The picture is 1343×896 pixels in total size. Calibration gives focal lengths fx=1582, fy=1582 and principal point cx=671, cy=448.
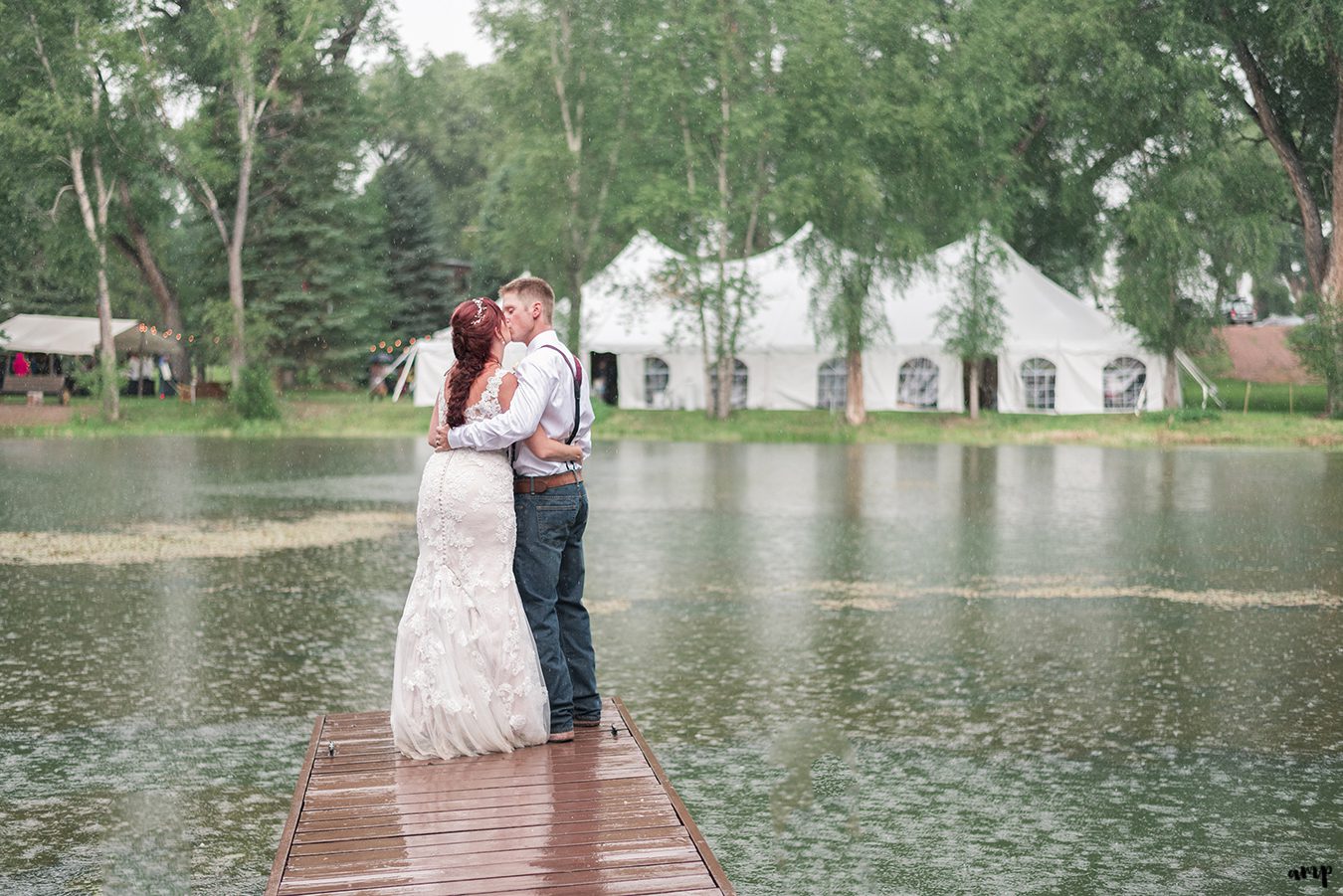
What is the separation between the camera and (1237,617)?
11797mm

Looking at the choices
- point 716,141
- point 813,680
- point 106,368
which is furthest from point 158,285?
point 813,680

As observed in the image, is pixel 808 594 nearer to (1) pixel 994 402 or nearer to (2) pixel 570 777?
(2) pixel 570 777

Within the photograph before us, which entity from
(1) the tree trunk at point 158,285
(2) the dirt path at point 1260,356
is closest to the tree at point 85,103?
(1) the tree trunk at point 158,285

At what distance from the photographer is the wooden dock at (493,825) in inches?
181

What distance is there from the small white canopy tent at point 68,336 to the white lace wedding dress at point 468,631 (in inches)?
1916

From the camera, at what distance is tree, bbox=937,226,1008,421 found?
41656 millimetres

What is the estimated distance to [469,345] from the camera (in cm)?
633

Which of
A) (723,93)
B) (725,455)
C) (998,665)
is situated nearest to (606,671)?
(998,665)

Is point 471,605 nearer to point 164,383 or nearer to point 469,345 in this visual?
point 469,345

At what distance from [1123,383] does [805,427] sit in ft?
34.2

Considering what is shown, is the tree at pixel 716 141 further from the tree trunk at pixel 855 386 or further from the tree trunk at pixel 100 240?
the tree trunk at pixel 100 240

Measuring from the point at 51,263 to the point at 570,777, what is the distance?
40.0 metres

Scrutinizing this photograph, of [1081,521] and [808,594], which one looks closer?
[808,594]

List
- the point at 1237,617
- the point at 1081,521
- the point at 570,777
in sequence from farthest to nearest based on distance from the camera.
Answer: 1. the point at 1081,521
2. the point at 1237,617
3. the point at 570,777
